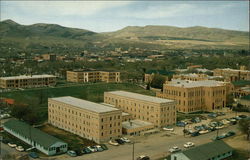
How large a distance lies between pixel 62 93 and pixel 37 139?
1031 inches

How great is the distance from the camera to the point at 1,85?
55.4 m

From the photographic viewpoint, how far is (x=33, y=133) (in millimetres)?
27109

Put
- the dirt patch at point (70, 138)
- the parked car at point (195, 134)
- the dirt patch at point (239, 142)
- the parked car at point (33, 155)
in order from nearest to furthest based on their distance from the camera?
the parked car at point (33, 155), the dirt patch at point (239, 142), the dirt patch at point (70, 138), the parked car at point (195, 134)

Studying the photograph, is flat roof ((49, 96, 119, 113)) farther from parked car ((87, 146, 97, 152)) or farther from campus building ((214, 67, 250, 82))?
campus building ((214, 67, 250, 82))

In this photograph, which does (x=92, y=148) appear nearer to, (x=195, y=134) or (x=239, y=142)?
(x=195, y=134)

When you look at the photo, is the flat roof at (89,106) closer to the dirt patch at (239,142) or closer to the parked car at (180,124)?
the parked car at (180,124)

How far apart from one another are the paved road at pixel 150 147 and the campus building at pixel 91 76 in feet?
117

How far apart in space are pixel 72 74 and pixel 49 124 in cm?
3235

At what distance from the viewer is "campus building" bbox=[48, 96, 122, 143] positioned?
90.8 feet

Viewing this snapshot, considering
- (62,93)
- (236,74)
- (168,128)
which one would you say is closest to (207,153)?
(168,128)

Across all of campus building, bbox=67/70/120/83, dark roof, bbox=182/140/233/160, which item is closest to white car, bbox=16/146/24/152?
dark roof, bbox=182/140/233/160

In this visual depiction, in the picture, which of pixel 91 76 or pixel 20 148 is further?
pixel 91 76

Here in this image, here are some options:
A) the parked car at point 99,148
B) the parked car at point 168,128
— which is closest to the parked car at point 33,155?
the parked car at point 99,148

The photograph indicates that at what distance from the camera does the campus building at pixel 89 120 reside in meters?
27.7
